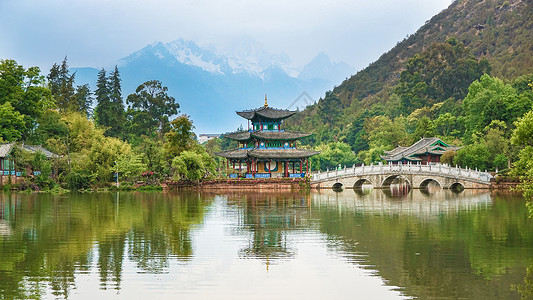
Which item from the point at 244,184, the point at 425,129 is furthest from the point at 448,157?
the point at 244,184

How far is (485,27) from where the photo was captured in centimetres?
11431

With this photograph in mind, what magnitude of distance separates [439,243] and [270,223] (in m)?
7.45

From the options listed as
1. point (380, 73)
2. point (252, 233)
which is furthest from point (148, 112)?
point (380, 73)

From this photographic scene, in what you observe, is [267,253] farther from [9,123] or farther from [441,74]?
[441,74]

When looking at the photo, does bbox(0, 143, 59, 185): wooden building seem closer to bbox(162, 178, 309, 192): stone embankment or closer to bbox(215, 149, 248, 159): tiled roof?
bbox(162, 178, 309, 192): stone embankment

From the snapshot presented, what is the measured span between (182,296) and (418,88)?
7143 cm

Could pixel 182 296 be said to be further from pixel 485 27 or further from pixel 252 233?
pixel 485 27

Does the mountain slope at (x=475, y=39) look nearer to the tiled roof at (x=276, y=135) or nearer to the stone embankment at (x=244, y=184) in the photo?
the tiled roof at (x=276, y=135)

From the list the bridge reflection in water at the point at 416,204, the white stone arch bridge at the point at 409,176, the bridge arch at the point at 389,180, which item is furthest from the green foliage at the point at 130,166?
the bridge arch at the point at 389,180

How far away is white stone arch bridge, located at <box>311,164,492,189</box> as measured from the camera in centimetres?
4419

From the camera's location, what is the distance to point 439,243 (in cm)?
1858

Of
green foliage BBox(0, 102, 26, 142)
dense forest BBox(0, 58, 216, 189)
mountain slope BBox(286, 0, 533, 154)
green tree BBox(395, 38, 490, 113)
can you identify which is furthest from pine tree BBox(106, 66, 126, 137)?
green tree BBox(395, 38, 490, 113)

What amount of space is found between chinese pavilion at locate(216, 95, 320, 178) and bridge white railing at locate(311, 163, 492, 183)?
322 centimetres

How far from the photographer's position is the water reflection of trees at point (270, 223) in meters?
17.8
